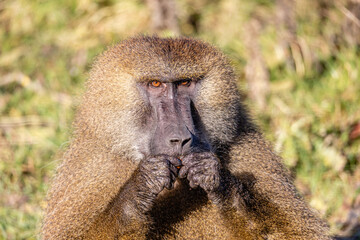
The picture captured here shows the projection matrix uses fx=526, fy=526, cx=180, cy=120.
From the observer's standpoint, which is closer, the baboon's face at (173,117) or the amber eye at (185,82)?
the baboon's face at (173,117)

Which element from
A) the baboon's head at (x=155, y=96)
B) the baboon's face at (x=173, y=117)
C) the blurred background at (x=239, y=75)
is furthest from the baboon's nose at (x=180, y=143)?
the blurred background at (x=239, y=75)

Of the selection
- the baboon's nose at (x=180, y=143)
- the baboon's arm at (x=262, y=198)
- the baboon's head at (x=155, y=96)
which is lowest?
the baboon's arm at (x=262, y=198)

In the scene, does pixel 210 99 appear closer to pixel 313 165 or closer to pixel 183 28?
pixel 313 165

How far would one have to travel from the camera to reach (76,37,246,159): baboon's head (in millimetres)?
3260

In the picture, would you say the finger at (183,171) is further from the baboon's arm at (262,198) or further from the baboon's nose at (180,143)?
the baboon's arm at (262,198)

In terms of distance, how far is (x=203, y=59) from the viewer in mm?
3404

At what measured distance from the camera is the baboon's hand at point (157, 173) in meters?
2.96

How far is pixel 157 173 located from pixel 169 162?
0.09 metres

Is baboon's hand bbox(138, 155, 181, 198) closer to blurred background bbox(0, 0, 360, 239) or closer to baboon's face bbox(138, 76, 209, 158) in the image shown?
baboon's face bbox(138, 76, 209, 158)

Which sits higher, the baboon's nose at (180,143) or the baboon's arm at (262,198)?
the baboon's nose at (180,143)

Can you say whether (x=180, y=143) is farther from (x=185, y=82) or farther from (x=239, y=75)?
(x=239, y=75)

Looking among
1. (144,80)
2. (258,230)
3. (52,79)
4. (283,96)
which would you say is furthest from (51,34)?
(258,230)

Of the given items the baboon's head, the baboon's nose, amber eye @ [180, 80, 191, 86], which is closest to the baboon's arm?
the baboon's head

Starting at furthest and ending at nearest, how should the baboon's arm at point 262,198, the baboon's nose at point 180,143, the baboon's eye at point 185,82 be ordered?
the baboon's eye at point 185,82 → the baboon's arm at point 262,198 → the baboon's nose at point 180,143
